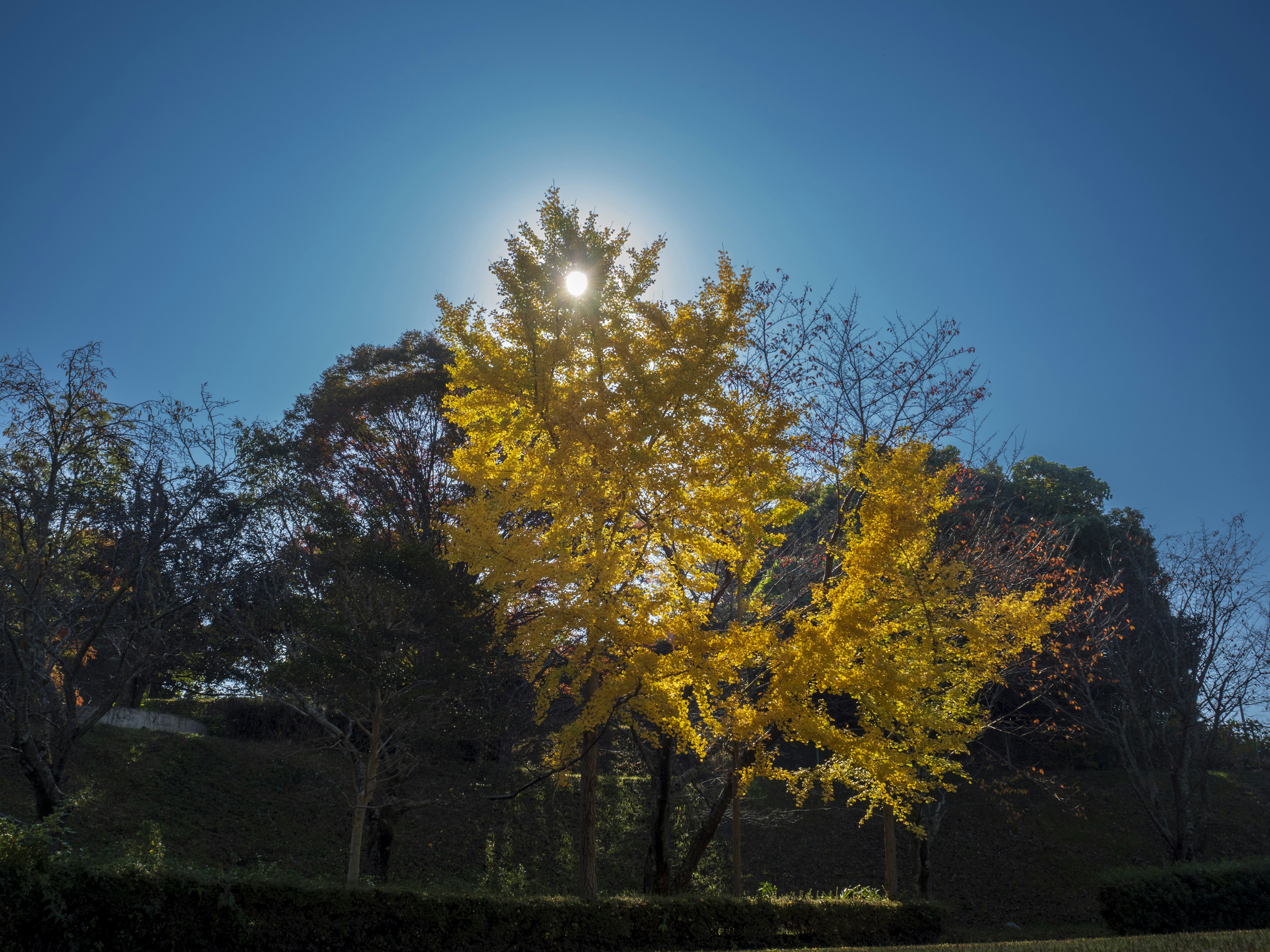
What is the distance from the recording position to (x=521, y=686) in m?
13.8

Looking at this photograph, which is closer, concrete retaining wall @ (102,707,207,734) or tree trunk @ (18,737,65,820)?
tree trunk @ (18,737,65,820)

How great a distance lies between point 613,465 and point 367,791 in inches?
226

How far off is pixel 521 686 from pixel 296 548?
194 inches

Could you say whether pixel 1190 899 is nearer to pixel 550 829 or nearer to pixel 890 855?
pixel 890 855

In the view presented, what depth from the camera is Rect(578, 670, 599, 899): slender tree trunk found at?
8648mm

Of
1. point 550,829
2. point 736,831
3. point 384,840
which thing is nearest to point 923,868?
point 736,831

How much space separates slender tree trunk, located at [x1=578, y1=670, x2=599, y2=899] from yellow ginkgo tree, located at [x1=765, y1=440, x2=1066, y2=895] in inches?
98.4

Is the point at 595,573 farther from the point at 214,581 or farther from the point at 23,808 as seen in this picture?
the point at 23,808

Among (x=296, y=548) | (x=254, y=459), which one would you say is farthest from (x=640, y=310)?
(x=296, y=548)

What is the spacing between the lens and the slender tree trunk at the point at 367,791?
28.6 ft

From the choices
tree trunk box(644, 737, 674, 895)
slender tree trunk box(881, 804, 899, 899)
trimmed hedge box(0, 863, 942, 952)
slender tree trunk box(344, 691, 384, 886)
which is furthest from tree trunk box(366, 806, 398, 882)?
slender tree trunk box(881, 804, 899, 899)

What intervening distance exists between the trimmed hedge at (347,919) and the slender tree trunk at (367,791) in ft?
5.64

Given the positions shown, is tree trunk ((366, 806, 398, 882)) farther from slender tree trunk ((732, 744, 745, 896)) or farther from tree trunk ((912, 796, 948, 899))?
tree trunk ((912, 796, 948, 899))

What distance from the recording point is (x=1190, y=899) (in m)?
12.2
